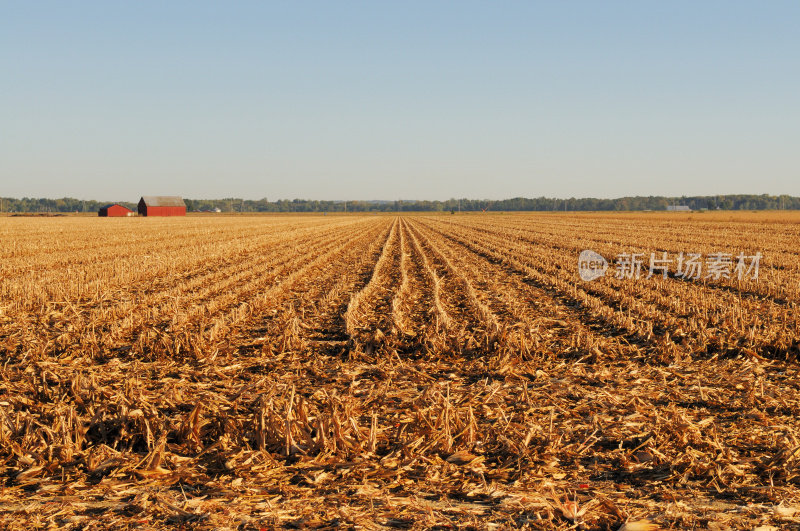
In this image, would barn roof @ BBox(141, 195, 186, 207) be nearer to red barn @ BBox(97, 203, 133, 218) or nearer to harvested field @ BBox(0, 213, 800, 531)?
red barn @ BBox(97, 203, 133, 218)

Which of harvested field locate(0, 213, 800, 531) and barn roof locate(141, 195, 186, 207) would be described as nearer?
harvested field locate(0, 213, 800, 531)

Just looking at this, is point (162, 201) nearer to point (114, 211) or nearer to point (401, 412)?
point (114, 211)

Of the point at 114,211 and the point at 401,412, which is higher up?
the point at 114,211

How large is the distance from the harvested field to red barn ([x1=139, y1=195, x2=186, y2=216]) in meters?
114

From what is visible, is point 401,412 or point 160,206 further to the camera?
point 160,206

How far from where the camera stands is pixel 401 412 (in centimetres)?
662

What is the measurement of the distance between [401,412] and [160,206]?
124568 mm


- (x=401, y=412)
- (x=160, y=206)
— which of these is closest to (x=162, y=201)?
(x=160, y=206)

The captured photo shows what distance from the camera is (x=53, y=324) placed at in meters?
11.3

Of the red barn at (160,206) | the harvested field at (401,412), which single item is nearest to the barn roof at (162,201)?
the red barn at (160,206)

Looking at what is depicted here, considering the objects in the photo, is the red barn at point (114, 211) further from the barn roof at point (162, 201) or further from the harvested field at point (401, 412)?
the harvested field at point (401, 412)

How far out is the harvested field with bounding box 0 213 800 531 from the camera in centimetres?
451

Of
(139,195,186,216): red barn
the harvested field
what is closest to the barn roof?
(139,195,186,216): red barn

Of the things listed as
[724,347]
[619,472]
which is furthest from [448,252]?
[619,472]
